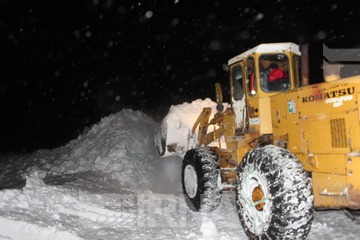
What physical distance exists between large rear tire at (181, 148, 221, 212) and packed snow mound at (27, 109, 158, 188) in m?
3.46

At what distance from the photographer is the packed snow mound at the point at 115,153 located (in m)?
11.4

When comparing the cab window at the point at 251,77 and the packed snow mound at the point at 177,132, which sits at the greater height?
the cab window at the point at 251,77

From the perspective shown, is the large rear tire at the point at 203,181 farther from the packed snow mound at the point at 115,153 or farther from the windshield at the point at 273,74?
the packed snow mound at the point at 115,153

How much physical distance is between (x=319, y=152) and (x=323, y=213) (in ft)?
7.22

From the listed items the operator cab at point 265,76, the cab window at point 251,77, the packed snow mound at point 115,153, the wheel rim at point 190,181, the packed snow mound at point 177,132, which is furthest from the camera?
the packed snow mound at point 115,153

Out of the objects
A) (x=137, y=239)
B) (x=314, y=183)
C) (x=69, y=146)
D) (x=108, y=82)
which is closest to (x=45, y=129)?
(x=108, y=82)

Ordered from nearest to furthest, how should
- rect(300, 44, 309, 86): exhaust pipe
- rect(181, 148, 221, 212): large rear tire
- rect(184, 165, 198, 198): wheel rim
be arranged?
rect(300, 44, 309, 86): exhaust pipe
rect(181, 148, 221, 212): large rear tire
rect(184, 165, 198, 198): wheel rim

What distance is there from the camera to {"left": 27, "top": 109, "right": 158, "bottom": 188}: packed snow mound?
11.4m

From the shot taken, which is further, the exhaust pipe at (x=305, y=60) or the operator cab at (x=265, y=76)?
the operator cab at (x=265, y=76)

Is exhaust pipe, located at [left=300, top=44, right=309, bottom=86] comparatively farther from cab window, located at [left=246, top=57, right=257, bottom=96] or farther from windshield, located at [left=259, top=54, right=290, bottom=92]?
cab window, located at [left=246, top=57, right=257, bottom=96]

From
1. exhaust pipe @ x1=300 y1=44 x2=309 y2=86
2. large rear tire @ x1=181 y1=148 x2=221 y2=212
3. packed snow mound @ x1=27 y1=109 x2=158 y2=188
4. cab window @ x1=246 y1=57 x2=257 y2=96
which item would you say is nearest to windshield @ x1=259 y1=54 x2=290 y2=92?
cab window @ x1=246 y1=57 x2=257 y2=96

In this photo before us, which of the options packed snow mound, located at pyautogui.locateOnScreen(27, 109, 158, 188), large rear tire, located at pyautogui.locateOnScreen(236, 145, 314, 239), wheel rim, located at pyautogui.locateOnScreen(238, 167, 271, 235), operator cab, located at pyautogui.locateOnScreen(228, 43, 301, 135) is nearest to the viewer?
large rear tire, located at pyautogui.locateOnScreen(236, 145, 314, 239)

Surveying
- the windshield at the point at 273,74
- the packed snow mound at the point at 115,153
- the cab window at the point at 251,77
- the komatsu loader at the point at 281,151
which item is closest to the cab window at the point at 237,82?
the komatsu loader at the point at 281,151

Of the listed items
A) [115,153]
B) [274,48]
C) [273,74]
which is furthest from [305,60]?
[115,153]
